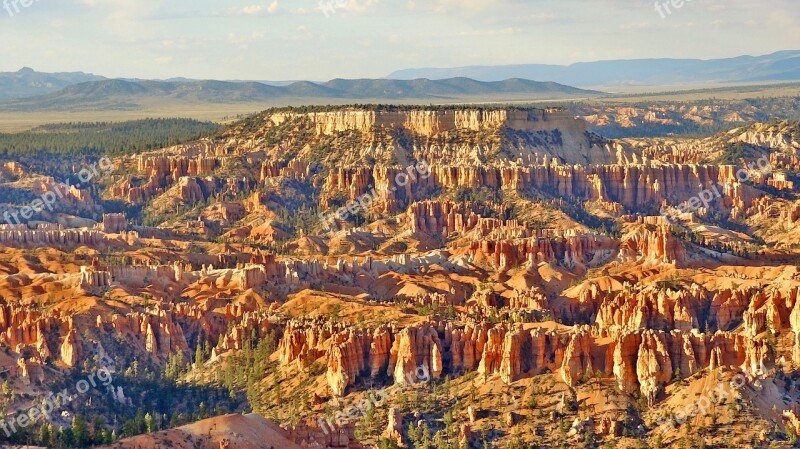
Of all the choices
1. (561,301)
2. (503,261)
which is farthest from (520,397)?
(503,261)

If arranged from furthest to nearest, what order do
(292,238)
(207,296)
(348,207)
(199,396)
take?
1. (348,207)
2. (292,238)
3. (207,296)
4. (199,396)

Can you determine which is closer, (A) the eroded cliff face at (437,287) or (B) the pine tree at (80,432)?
(B) the pine tree at (80,432)

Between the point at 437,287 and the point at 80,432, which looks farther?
the point at 437,287

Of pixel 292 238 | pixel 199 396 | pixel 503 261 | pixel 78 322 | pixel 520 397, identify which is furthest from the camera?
pixel 292 238

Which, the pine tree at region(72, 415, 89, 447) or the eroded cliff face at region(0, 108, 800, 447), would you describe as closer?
the pine tree at region(72, 415, 89, 447)

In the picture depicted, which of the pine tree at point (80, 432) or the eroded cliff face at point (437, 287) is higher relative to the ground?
the pine tree at point (80, 432)

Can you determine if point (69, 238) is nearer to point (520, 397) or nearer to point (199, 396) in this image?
point (199, 396)

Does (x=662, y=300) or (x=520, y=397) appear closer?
(x=520, y=397)

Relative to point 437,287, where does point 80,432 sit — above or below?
above

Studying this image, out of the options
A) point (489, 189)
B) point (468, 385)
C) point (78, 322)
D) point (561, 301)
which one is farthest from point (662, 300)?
point (489, 189)

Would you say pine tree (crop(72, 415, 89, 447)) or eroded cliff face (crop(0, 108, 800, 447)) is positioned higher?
pine tree (crop(72, 415, 89, 447))
